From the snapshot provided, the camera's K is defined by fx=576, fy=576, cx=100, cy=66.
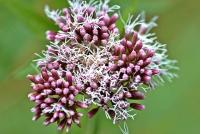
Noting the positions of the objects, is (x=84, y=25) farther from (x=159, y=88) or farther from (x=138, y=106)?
(x=159, y=88)

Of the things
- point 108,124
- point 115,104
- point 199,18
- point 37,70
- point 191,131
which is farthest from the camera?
point 199,18

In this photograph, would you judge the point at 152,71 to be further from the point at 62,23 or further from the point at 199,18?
the point at 199,18

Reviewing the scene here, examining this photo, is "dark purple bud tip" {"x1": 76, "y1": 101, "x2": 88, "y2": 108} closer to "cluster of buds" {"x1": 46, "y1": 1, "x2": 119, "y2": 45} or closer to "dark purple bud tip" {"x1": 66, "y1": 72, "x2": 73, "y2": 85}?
"dark purple bud tip" {"x1": 66, "y1": 72, "x2": 73, "y2": 85}

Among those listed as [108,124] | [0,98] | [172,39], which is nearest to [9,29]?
[0,98]

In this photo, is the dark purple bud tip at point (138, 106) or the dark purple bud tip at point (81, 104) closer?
the dark purple bud tip at point (81, 104)

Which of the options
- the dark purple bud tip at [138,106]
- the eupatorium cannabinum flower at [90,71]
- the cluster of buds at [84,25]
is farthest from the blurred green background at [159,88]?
the dark purple bud tip at [138,106]

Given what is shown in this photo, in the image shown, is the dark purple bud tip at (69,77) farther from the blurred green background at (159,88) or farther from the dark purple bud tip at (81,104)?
the blurred green background at (159,88)
